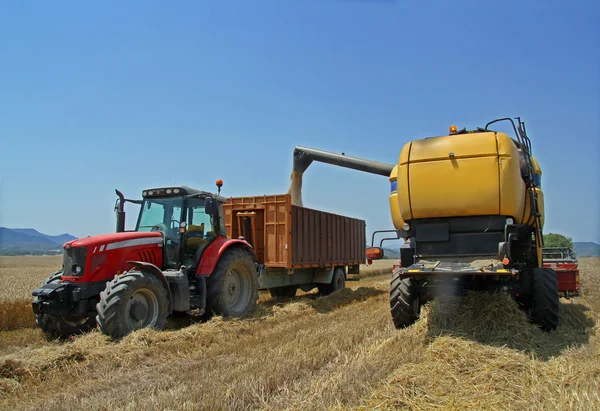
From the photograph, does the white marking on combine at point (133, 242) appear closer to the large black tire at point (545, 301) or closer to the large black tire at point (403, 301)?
the large black tire at point (403, 301)

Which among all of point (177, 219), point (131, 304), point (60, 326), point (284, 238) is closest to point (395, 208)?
point (177, 219)

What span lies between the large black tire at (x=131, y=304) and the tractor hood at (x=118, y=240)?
657 millimetres

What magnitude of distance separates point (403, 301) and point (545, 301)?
2.02 metres

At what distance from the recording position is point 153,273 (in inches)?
293

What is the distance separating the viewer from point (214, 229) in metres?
9.25

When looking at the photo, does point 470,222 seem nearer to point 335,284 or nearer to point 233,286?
point 233,286

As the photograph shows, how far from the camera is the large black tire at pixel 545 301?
691 centimetres

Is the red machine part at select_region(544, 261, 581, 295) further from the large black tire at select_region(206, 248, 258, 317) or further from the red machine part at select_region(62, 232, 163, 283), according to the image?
the red machine part at select_region(62, 232, 163, 283)

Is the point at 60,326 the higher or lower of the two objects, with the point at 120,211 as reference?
lower

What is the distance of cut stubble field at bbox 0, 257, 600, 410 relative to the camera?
4211 mm

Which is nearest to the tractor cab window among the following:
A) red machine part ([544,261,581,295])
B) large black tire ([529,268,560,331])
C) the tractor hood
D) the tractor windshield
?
the tractor windshield

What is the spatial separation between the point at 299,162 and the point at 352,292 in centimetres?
392

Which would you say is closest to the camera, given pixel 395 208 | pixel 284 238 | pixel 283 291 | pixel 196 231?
pixel 395 208

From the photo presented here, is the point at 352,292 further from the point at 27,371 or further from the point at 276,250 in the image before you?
the point at 27,371
